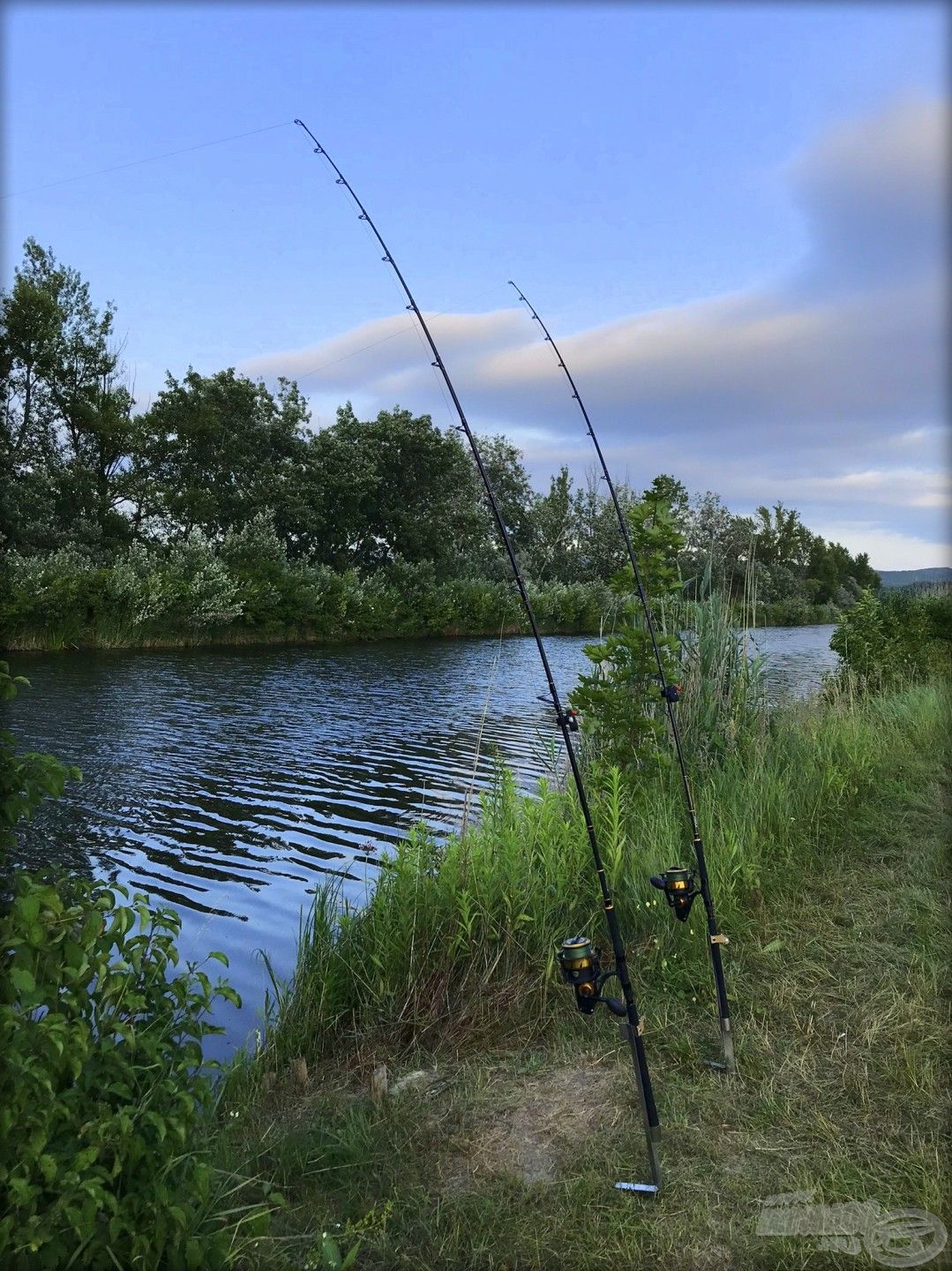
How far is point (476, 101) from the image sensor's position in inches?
147

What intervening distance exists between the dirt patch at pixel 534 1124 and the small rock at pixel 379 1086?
35 centimetres

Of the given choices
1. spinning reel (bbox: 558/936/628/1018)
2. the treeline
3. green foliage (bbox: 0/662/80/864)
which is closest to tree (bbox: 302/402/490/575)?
the treeline

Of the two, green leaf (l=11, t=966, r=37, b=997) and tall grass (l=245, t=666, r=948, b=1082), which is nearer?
green leaf (l=11, t=966, r=37, b=997)

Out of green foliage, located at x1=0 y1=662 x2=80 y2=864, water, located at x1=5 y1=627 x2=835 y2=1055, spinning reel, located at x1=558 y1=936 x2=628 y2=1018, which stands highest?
green foliage, located at x1=0 y1=662 x2=80 y2=864

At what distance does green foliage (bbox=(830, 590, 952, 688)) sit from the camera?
1205cm

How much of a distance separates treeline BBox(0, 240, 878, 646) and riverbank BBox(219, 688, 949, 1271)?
33.4ft

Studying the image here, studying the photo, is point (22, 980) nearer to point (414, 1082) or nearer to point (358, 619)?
point (414, 1082)

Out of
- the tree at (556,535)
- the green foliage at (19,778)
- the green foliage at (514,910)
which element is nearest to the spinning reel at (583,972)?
the green foliage at (514,910)

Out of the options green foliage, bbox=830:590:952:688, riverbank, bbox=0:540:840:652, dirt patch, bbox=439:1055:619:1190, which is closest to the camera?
dirt patch, bbox=439:1055:619:1190

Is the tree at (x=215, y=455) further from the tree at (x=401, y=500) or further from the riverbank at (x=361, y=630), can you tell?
the riverbank at (x=361, y=630)

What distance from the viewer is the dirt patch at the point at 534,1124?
9.22ft

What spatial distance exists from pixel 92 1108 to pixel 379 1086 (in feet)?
4.13

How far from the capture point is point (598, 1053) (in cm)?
350

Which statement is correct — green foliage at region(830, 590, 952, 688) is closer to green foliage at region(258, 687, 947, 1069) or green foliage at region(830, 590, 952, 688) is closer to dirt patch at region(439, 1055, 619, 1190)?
green foliage at region(258, 687, 947, 1069)
